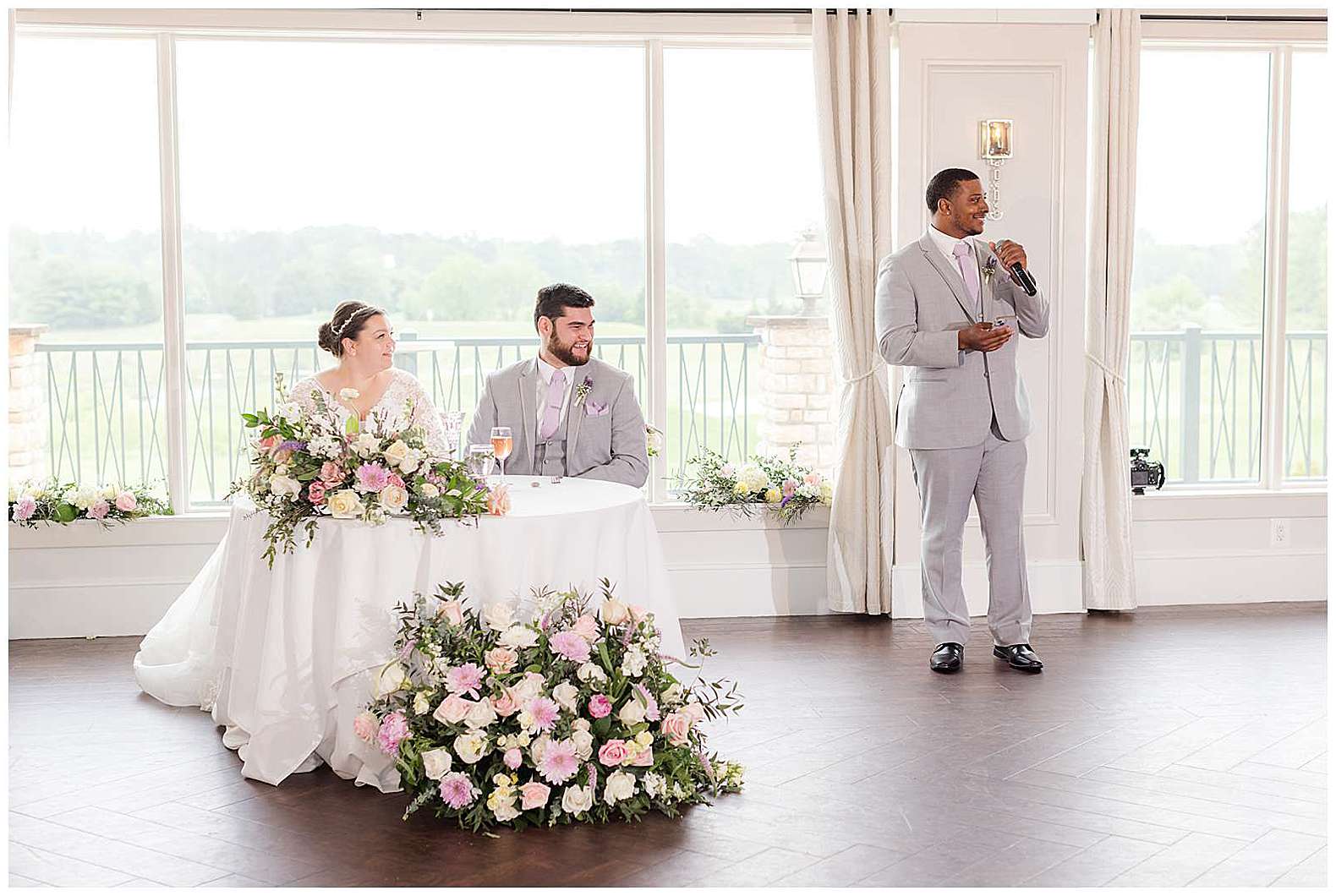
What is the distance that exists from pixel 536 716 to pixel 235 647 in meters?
1.10

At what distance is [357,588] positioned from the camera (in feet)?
12.1

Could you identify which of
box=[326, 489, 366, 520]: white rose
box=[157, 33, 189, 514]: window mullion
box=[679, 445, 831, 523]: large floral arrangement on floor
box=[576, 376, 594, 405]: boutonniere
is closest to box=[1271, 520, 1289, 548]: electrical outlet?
box=[679, 445, 831, 523]: large floral arrangement on floor

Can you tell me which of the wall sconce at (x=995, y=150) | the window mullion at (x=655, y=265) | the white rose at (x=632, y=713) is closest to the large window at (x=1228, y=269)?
the wall sconce at (x=995, y=150)

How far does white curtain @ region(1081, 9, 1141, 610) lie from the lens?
5941 mm

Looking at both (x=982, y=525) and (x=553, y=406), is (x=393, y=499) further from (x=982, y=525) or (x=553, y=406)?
(x=982, y=525)

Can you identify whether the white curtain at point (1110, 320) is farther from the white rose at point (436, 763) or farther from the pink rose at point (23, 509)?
the pink rose at point (23, 509)

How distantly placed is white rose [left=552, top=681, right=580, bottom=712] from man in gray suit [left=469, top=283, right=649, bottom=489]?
1301mm

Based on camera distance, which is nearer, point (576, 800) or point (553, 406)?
point (576, 800)

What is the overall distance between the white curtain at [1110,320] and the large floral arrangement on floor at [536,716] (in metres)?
3.00

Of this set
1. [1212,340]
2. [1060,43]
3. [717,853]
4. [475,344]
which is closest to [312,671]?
[717,853]

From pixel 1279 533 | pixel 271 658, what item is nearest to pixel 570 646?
pixel 271 658

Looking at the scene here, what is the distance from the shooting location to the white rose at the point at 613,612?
361 cm

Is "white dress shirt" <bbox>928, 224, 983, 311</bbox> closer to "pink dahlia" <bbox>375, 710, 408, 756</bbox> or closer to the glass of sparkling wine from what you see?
the glass of sparkling wine

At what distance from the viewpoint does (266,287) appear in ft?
19.9
